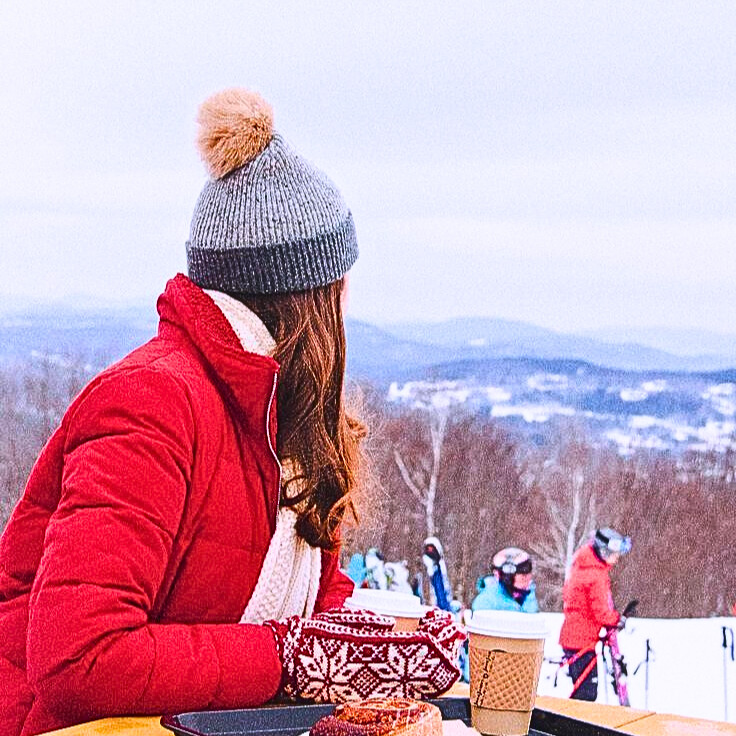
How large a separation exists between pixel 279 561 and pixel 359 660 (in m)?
0.18

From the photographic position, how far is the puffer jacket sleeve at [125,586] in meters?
0.97

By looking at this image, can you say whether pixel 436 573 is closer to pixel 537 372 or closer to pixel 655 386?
pixel 537 372

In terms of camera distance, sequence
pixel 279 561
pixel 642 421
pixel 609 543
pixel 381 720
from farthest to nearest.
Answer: pixel 642 421 → pixel 609 543 → pixel 279 561 → pixel 381 720

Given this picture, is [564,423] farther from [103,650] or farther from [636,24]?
[103,650]

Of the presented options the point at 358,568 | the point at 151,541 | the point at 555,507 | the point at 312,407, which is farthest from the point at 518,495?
the point at 151,541

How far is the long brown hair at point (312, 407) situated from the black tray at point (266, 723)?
235mm

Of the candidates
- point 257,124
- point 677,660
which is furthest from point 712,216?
point 257,124

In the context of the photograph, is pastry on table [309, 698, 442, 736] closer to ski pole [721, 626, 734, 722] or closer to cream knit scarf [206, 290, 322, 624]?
cream knit scarf [206, 290, 322, 624]

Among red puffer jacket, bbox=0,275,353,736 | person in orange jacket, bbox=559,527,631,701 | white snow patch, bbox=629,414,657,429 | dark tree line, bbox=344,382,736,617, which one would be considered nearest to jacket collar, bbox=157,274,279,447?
red puffer jacket, bbox=0,275,353,736

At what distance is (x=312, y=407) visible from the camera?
4.15 ft

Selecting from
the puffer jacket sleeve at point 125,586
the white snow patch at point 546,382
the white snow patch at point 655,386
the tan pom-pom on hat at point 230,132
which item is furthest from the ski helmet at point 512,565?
the puffer jacket sleeve at point 125,586

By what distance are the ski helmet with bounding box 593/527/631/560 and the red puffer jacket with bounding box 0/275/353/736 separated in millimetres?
2158

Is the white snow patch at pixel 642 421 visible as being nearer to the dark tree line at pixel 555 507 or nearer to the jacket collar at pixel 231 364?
the dark tree line at pixel 555 507

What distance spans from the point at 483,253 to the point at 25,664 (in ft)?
8.04
